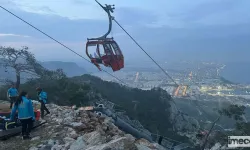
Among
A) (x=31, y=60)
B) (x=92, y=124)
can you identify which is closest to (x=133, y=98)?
(x=31, y=60)

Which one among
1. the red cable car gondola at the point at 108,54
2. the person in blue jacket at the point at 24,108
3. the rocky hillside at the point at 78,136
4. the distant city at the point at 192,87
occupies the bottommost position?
the distant city at the point at 192,87

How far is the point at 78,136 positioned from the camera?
33.0ft

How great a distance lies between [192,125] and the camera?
187ft

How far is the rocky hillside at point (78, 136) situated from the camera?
7867 mm

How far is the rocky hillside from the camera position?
7.87 metres

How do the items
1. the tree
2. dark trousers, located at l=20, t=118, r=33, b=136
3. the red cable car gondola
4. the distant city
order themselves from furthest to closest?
the distant city → the tree → the red cable car gondola → dark trousers, located at l=20, t=118, r=33, b=136

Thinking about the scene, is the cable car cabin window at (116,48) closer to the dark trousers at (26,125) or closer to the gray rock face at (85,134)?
the gray rock face at (85,134)

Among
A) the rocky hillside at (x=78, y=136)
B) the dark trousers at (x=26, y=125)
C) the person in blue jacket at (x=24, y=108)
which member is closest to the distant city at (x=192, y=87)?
the rocky hillside at (x=78, y=136)

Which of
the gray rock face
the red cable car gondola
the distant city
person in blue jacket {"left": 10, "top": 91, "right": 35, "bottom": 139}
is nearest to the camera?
the gray rock face

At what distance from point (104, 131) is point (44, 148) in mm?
2126

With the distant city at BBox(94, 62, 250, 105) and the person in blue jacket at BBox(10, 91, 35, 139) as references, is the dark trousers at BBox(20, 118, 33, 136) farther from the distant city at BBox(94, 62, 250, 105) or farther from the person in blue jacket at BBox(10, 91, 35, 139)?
the distant city at BBox(94, 62, 250, 105)

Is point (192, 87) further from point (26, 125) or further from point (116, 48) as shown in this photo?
point (26, 125)

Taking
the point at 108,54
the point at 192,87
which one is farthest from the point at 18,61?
the point at 192,87

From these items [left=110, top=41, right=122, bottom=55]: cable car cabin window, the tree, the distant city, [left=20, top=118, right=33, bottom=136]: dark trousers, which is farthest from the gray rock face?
the distant city
